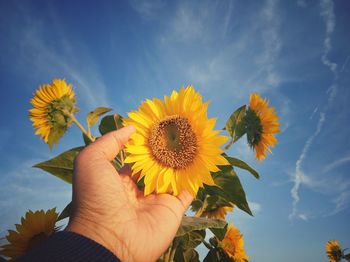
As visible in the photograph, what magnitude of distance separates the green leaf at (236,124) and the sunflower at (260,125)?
22 centimetres

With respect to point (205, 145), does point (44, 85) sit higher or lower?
higher

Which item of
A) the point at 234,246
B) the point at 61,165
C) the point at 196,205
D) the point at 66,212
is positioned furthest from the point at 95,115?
the point at 234,246

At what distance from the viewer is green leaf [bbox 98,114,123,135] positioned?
300cm

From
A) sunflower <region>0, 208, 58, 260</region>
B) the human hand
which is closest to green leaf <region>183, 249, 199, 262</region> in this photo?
the human hand

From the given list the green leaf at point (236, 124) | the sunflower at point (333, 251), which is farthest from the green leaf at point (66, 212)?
the sunflower at point (333, 251)

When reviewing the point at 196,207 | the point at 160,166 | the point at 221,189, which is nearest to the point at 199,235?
the point at 196,207

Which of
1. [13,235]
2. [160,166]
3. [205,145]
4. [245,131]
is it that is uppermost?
[245,131]

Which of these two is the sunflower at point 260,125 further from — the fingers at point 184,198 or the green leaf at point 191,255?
the fingers at point 184,198

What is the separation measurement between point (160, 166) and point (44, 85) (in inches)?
83.5

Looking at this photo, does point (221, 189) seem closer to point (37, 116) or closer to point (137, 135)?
point (137, 135)

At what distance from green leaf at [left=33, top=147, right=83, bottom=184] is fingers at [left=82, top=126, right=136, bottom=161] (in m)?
0.74

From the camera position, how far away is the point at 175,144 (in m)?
2.29

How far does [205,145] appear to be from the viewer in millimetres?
2160

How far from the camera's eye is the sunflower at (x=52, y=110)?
3.49m
